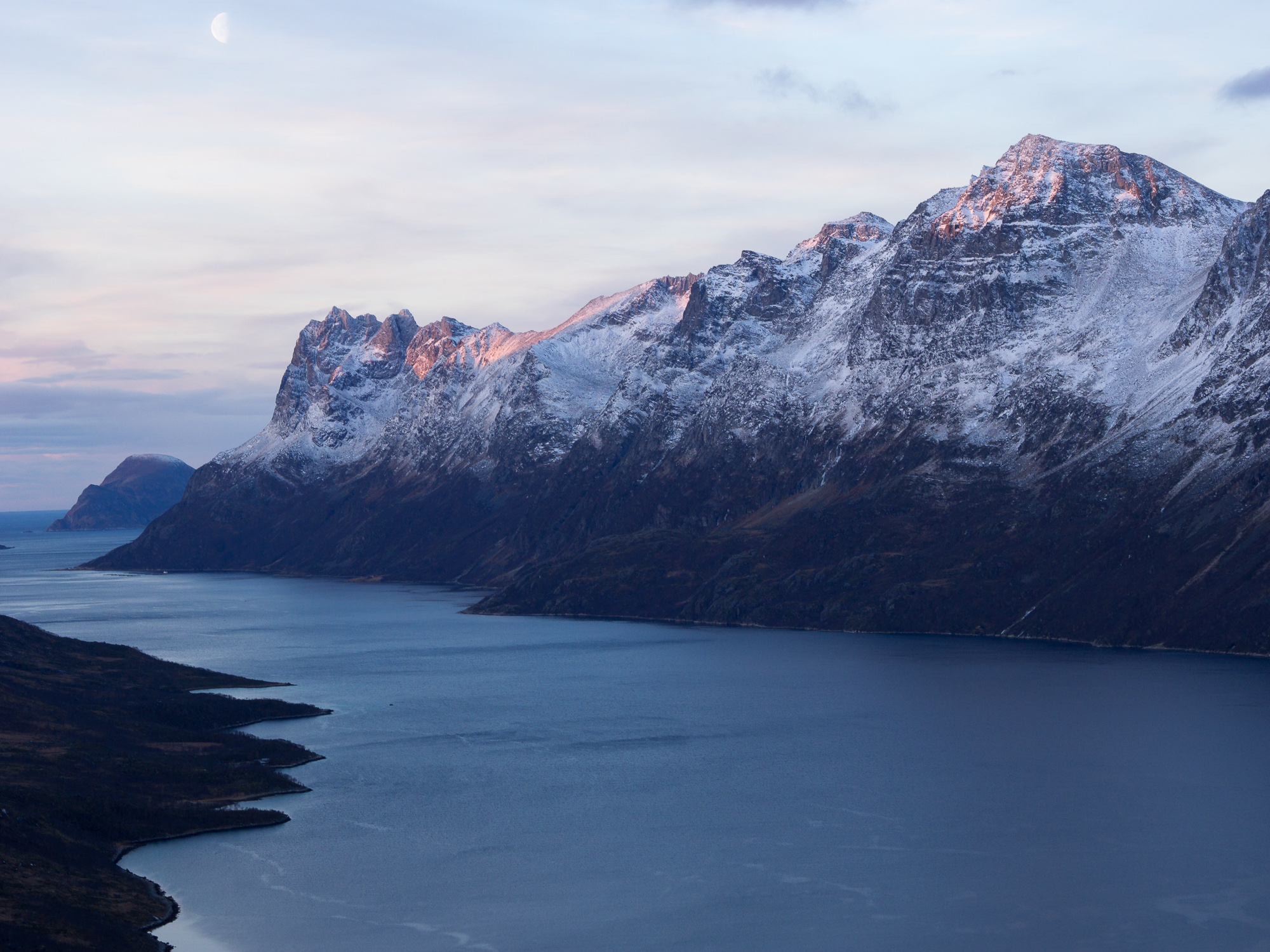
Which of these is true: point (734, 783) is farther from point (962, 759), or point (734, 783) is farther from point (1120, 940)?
point (1120, 940)

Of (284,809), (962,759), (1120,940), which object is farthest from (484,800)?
(1120,940)

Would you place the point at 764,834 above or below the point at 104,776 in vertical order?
below

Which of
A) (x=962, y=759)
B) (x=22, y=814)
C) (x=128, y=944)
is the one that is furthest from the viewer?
(x=962, y=759)

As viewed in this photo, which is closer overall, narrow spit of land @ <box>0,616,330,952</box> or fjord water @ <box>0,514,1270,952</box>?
narrow spit of land @ <box>0,616,330,952</box>

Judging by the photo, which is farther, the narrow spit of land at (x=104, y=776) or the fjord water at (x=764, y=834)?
the fjord water at (x=764, y=834)
